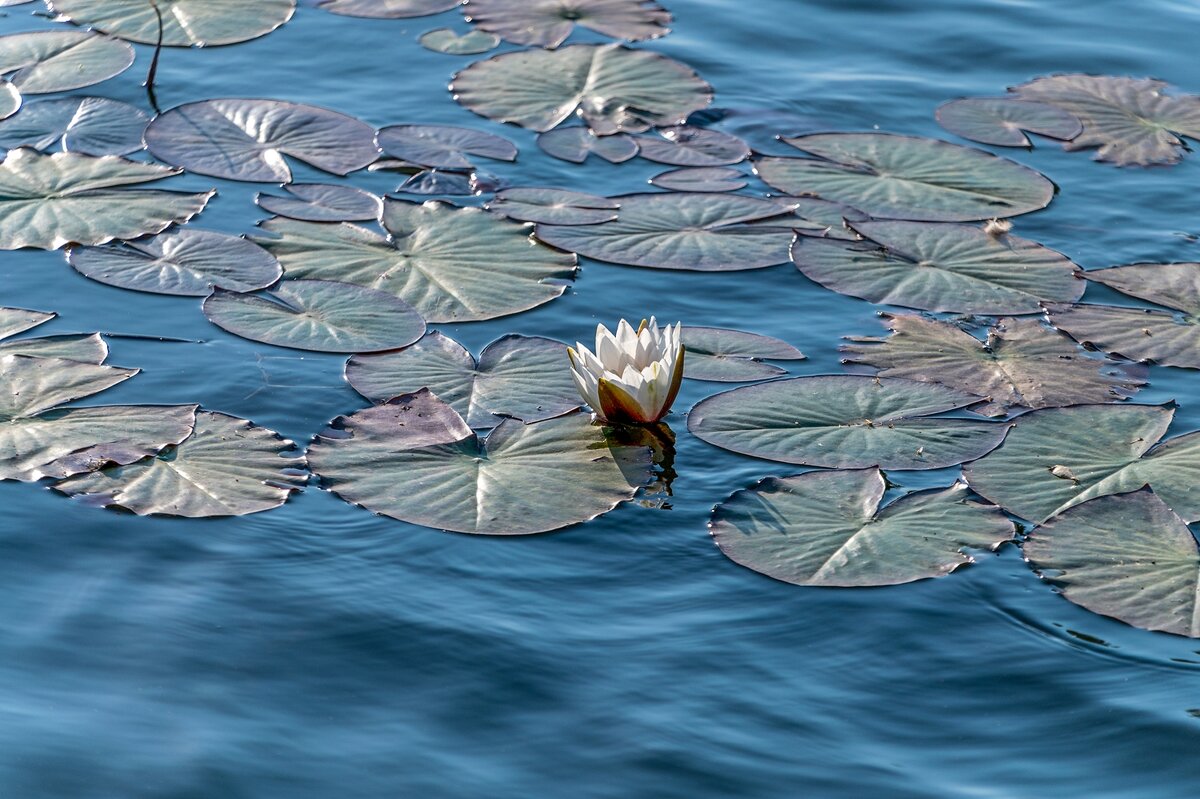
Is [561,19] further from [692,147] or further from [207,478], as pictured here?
[207,478]

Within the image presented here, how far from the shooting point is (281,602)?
10.2ft

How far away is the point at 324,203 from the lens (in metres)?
4.77

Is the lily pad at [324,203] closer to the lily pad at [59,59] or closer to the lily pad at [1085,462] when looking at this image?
the lily pad at [59,59]

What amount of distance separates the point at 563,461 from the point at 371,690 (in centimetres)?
89

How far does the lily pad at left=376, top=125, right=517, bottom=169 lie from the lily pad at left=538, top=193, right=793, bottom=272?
579mm

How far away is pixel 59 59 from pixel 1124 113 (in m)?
4.23

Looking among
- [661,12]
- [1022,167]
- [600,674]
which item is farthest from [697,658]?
[661,12]

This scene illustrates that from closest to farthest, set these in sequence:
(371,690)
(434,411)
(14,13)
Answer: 1. (371,690)
2. (434,411)
3. (14,13)

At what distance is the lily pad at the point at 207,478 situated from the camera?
3.34m

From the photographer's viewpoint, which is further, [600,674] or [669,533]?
[669,533]

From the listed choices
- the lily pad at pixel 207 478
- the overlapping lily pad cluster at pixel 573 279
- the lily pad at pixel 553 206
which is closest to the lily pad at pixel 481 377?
the overlapping lily pad cluster at pixel 573 279

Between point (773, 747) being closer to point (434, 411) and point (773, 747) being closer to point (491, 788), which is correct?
point (491, 788)

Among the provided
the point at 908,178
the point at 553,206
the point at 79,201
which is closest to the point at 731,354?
the point at 553,206

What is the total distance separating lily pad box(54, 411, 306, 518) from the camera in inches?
132
